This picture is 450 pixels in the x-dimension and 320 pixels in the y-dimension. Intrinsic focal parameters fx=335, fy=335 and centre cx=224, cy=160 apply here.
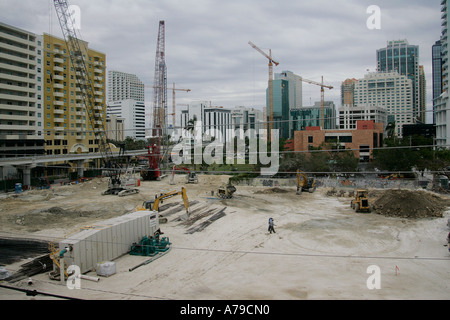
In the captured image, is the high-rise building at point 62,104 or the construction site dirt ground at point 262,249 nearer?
the construction site dirt ground at point 262,249

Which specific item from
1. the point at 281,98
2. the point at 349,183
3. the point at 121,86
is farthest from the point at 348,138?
the point at 121,86

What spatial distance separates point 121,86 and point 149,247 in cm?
16090

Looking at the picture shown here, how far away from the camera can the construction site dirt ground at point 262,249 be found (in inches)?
413

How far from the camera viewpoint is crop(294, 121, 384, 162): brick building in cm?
4906

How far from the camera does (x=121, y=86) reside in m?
163

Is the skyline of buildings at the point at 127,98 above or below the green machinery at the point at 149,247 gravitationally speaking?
above

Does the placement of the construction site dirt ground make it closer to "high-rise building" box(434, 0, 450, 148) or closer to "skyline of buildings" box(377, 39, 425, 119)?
"high-rise building" box(434, 0, 450, 148)

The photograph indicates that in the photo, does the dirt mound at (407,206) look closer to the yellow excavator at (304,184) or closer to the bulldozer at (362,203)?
the bulldozer at (362,203)

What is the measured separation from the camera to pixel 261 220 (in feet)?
68.6

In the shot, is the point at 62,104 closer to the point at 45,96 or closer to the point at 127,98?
the point at 45,96

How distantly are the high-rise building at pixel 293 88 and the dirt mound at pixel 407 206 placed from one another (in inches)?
5778

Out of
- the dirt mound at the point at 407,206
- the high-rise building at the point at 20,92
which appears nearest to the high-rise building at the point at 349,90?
the high-rise building at the point at 20,92
